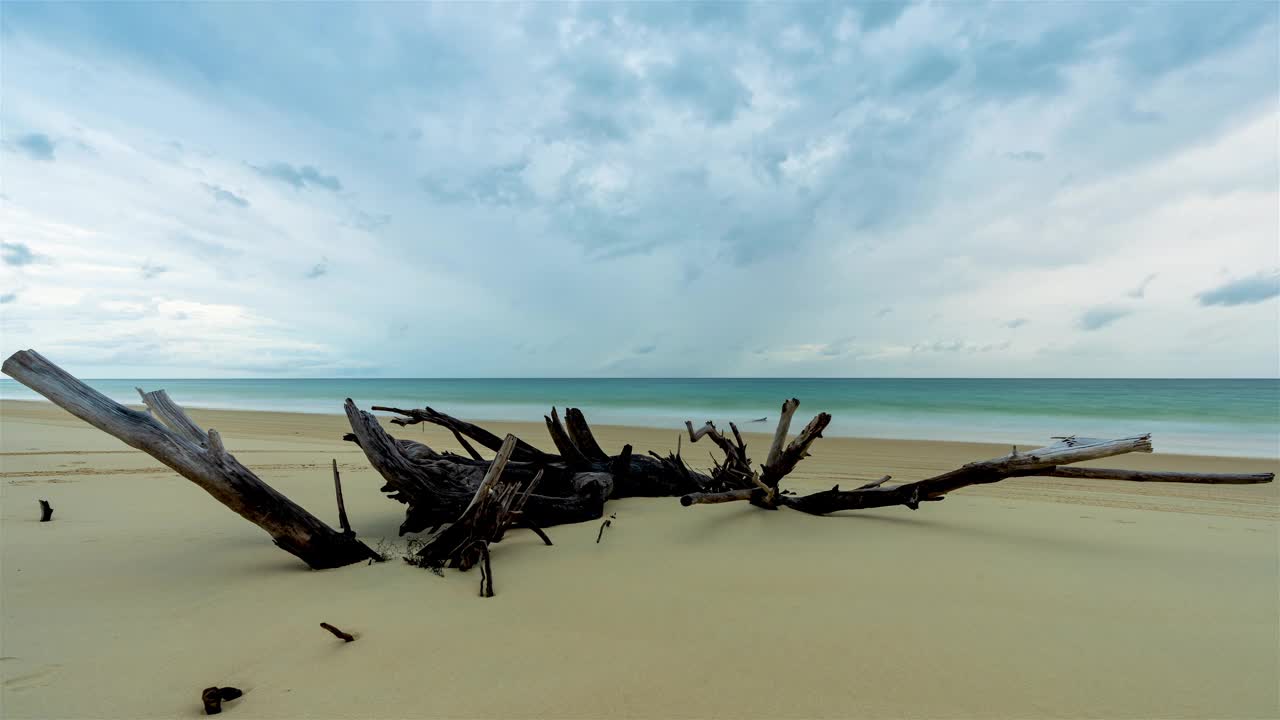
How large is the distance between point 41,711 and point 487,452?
11116 millimetres

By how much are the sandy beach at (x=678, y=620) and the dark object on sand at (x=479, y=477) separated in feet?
0.74

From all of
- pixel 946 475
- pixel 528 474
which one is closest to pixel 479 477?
pixel 528 474

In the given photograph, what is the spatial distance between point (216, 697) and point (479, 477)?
2.64 meters

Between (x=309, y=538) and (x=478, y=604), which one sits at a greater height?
(x=309, y=538)

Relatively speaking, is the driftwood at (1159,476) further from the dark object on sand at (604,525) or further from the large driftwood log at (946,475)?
the dark object on sand at (604,525)

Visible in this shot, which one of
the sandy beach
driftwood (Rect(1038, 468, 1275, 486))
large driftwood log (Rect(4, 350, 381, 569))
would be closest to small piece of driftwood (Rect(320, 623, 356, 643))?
the sandy beach

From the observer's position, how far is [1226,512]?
18.1 ft

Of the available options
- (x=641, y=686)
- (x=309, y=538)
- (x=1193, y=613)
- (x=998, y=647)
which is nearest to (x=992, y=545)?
(x=1193, y=613)

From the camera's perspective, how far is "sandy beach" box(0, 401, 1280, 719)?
6.77 ft

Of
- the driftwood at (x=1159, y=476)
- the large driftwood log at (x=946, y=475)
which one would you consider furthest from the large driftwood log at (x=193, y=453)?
the driftwood at (x=1159, y=476)

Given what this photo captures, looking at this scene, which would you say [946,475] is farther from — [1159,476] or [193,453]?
[193,453]

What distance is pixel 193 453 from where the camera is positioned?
9.86 feet

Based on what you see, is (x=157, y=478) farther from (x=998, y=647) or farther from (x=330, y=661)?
(x=998, y=647)

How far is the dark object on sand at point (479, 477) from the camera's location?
9.75 ft
